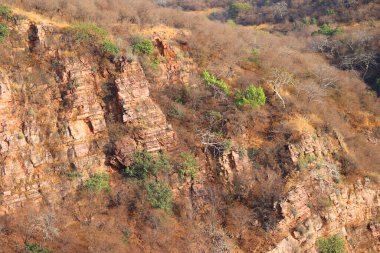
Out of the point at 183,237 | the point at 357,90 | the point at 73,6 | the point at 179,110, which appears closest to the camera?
the point at 183,237

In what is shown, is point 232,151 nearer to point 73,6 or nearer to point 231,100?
point 231,100

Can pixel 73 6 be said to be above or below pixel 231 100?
above

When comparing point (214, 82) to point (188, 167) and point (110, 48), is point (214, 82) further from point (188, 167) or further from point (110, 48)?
point (110, 48)

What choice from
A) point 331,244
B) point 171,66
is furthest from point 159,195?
point 331,244

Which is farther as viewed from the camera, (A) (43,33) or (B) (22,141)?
(A) (43,33)

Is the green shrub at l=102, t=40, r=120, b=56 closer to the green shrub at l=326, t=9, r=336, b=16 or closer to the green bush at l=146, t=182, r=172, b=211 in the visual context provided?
the green bush at l=146, t=182, r=172, b=211

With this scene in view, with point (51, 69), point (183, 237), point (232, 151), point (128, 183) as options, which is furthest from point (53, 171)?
point (232, 151)

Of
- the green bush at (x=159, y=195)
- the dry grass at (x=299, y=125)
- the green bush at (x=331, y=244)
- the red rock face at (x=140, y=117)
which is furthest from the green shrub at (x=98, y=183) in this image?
the green bush at (x=331, y=244)
